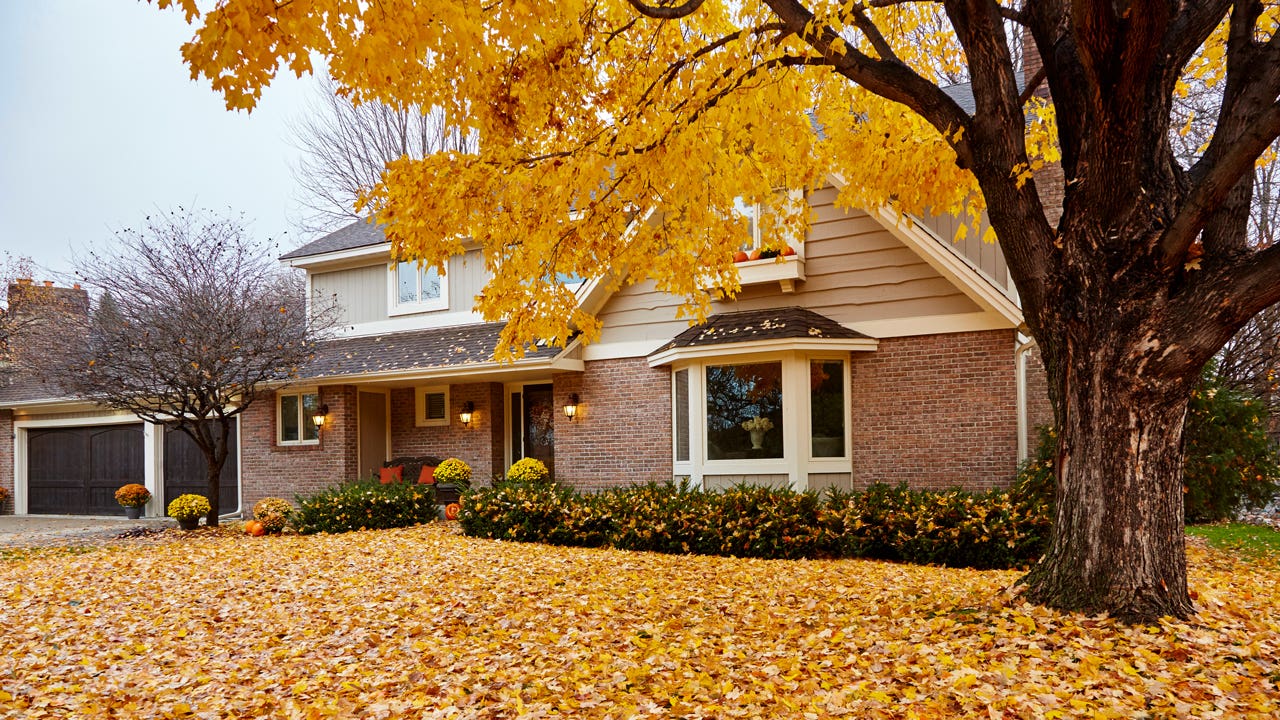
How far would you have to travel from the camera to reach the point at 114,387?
13758 mm

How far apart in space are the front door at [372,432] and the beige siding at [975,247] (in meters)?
10.6

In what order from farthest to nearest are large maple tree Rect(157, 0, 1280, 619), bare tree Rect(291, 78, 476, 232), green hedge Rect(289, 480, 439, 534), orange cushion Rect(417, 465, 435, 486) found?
1. bare tree Rect(291, 78, 476, 232)
2. orange cushion Rect(417, 465, 435, 486)
3. green hedge Rect(289, 480, 439, 534)
4. large maple tree Rect(157, 0, 1280, 619)

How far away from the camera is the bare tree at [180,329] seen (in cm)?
1335

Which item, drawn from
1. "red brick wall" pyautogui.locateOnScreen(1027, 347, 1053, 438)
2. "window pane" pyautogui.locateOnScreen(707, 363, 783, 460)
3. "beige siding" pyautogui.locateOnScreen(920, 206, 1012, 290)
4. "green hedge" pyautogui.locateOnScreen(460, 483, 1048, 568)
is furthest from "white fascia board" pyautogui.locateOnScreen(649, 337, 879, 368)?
"red brick wall" pyautogui.locateOnScreen(1027, 347, 1053, 438)

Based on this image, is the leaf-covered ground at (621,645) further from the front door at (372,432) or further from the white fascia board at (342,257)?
the white fascia board at (342,257)

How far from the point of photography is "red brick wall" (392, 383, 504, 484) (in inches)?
623

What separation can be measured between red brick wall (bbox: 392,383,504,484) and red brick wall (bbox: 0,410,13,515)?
38.8 ft

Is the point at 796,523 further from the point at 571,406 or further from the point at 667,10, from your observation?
the point at 667,10

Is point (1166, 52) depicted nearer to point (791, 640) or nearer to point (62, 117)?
point (791, 640)

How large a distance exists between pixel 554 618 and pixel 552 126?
14.6ft

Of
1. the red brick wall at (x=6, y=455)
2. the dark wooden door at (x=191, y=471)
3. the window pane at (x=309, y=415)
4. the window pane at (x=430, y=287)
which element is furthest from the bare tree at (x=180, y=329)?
the red brick wall at (x=6, y=455)

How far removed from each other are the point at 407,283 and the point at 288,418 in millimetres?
3500

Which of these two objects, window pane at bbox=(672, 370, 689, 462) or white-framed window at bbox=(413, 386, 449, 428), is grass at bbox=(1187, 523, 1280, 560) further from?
white-framed window at bbox=(413, 386, 449, 428)

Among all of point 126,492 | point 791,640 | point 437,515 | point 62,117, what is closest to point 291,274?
point 126,492
